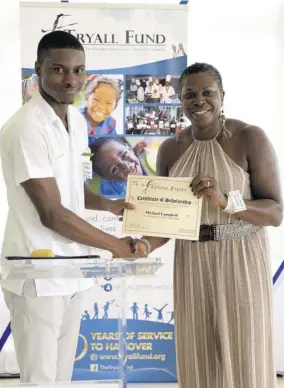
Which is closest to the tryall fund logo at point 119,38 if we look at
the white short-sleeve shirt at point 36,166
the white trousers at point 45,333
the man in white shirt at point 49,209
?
the man in white shirt at point 49,209

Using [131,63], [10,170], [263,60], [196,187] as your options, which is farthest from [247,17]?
[10,170]

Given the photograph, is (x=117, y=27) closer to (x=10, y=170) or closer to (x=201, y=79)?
(x=201, y=79)

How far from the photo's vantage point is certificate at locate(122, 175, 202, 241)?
2.52 metres

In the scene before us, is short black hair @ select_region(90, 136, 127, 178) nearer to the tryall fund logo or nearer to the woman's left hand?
the tryall fund logo

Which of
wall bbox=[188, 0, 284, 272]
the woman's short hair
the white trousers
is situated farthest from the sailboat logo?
the white trousers

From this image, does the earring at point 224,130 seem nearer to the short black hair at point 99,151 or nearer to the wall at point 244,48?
the short black hair at point 99,151

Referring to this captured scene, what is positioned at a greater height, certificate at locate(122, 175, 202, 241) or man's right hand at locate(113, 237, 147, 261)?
certificate at locate(122, 175, 202, 241)

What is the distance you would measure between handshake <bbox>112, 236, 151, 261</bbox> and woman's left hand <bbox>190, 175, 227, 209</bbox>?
39cm

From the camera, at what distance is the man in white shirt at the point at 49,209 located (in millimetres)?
2080

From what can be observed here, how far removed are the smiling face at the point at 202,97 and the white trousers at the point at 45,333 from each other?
1.00 m

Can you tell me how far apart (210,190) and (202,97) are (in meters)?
0.44

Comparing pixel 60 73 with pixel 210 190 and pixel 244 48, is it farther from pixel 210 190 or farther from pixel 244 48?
pixel 244 48

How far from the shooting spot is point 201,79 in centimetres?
259

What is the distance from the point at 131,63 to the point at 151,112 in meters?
0.36
